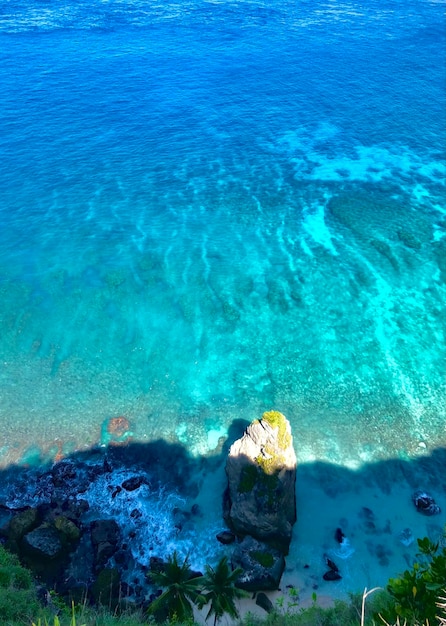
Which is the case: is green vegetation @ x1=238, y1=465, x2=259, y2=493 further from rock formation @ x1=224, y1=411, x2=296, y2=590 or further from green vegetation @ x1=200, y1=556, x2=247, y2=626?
green vegetation @ x1=200, y1=556, x2=247, y2=626

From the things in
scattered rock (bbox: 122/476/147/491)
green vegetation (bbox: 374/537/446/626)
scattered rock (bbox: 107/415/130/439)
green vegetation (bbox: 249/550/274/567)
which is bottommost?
scattered rock (bbox: 122/476/147/491)

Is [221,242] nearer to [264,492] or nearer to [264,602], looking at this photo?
[264,492]

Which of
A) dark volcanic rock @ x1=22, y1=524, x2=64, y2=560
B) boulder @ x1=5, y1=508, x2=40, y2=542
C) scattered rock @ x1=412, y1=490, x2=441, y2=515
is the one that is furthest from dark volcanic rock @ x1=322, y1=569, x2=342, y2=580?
boulder @ x1=5, y1=508, x2=40, y2=542

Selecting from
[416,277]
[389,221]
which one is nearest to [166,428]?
[416,277]

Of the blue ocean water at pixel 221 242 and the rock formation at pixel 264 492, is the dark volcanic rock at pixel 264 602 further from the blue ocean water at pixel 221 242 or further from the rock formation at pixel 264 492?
the blue ocean water at pixel 221 242

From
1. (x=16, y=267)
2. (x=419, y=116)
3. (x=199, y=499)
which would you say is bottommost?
(x=199, y=499)

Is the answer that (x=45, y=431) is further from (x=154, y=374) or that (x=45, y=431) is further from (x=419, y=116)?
(x=419, y=116)
